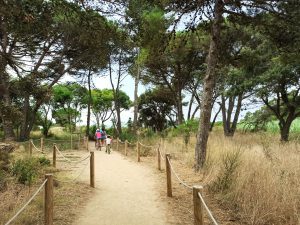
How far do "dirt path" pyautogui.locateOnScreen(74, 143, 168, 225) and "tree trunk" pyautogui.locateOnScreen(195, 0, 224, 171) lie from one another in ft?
5.37

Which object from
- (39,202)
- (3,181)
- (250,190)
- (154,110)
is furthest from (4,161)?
(154,110)

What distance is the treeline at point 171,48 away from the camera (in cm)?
850

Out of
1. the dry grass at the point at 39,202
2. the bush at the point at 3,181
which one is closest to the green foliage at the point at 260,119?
the dry grass at the point at 39,202

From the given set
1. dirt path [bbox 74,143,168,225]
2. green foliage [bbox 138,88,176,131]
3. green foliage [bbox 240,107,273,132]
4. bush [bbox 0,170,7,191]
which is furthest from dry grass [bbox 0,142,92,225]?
green foliage [bbox 138,88,176,131]

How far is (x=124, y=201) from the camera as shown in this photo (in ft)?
28.0

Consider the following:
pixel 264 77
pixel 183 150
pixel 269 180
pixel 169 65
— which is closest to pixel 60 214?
pixel 269 180

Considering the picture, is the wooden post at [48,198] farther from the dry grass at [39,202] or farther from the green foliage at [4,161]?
the green foliage at [4,161]

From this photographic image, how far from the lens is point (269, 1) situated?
1052 centimetres

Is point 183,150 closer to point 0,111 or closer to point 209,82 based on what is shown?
point 209,82

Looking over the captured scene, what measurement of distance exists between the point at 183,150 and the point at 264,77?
4.89 meters

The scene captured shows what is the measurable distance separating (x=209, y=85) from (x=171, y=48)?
6.08ft

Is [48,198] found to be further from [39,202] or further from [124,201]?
[124,201]

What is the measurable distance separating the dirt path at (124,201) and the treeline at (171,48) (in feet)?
7.41

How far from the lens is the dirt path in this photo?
7039 mm
